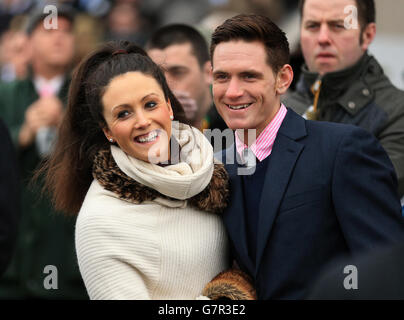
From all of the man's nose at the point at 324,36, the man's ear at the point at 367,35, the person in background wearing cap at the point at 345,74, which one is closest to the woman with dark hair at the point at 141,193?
the person in background wearing cap at the point at 345,74

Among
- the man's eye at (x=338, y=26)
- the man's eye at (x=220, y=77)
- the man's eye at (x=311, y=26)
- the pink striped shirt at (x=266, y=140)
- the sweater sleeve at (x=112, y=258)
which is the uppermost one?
the man's eye at (x=311, y=26)

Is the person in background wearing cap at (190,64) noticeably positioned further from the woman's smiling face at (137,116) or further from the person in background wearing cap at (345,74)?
the woman's smiling face at (137,116)

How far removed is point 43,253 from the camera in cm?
604

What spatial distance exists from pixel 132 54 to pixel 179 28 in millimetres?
2053

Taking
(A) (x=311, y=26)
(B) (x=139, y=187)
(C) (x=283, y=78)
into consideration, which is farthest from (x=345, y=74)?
(B) (x=139, y=187)

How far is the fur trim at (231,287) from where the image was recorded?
11.3 feet

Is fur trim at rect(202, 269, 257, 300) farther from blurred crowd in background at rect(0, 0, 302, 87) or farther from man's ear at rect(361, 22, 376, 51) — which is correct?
blurred crowd in background at rect(0, 0, 302, 87)

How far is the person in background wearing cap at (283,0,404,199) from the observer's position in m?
4.38

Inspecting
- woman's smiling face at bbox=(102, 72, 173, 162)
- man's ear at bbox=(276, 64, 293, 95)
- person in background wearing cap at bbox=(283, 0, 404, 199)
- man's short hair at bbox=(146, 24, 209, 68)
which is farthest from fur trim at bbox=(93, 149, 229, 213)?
man's short hair at bbox=(146, 24, 209, 68)

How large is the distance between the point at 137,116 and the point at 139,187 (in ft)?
1.06

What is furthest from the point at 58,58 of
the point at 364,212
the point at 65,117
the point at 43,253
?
the point at 364,212

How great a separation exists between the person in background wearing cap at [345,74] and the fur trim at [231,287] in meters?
1.21

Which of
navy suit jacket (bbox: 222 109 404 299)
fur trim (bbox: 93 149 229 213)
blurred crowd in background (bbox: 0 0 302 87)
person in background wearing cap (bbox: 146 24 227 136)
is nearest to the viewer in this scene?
navy suit jacket (bbox: 222 109 404 299)

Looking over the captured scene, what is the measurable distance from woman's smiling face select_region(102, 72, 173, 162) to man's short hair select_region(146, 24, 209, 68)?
211cm
